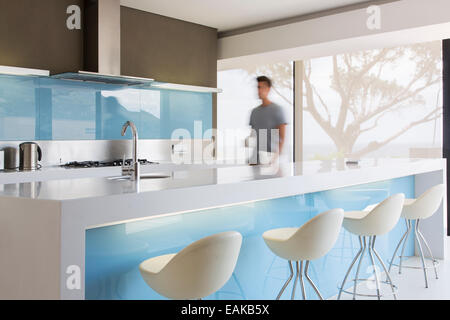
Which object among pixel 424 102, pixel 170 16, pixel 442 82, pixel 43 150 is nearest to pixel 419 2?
pixel 442 82

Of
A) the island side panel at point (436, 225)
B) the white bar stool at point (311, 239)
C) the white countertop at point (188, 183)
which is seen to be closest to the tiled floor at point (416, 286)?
the island side panel at point (436, 225)

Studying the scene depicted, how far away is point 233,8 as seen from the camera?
507cm

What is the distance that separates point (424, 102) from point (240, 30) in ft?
8.35

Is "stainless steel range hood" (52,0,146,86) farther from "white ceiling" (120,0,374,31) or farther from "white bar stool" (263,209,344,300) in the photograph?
"white bar stool" (263,209,344,300)

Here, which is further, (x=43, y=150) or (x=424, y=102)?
(x=424, y=102)

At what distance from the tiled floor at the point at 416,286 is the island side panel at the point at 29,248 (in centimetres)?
219

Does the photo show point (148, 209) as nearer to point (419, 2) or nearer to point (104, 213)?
point (104, 213)

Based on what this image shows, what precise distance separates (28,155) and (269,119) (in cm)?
228

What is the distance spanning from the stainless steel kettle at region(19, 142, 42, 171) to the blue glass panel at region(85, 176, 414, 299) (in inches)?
82.2

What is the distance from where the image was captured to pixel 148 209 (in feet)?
5.97

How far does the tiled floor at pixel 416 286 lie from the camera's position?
3.29 m

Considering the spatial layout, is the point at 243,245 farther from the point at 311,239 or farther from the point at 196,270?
the point at 196,270

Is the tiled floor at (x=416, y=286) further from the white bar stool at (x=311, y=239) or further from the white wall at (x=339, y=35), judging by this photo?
the white wall at (x=339, y=35)
